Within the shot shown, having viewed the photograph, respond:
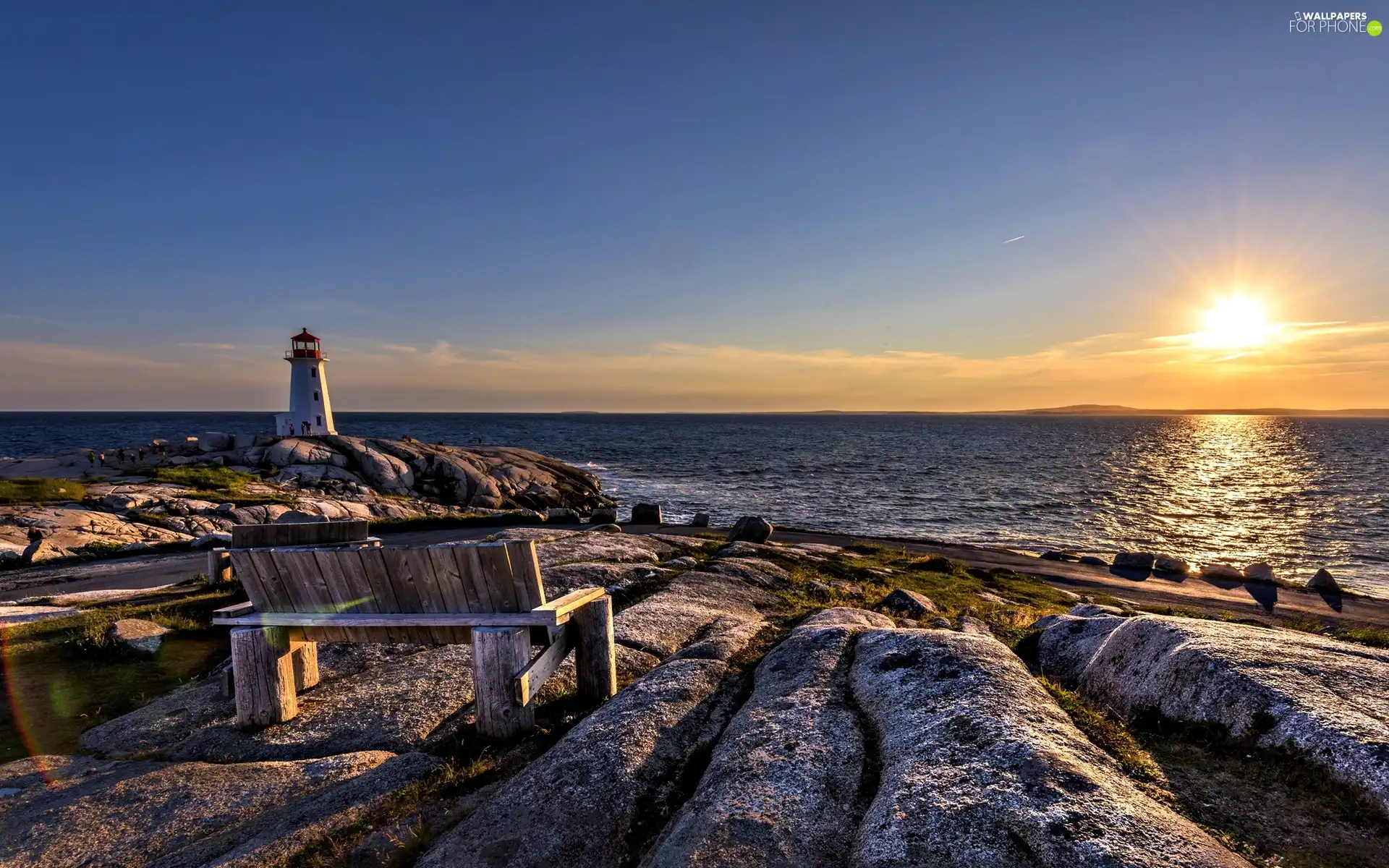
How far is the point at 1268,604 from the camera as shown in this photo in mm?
24438

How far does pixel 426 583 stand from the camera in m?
7.09

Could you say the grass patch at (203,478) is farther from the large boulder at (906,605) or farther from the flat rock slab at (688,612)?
the large boulder at (906,605)

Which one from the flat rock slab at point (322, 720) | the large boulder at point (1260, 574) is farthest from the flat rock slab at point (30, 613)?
the large boulder at point (1260, 574)

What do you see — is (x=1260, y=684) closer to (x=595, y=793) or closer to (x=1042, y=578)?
(x=595, y=793)

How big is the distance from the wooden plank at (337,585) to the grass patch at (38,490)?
110 feet

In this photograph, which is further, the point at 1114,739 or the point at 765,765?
the point at 1114,739

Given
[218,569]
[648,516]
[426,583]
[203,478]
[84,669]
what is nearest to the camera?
[426,583]

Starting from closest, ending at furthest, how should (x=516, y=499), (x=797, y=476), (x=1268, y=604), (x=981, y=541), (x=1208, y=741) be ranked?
(x=1208, y=741), (x=1268, y=604), (x=981, y=541), (x=516, y=499), (x=797, y=476)

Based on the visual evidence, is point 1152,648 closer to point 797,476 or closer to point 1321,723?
point 1321,723

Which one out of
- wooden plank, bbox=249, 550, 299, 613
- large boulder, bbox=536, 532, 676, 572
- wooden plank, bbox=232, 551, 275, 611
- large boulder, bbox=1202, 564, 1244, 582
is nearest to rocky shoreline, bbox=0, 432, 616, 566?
large boulder, bbox=536, 532, 676, 572

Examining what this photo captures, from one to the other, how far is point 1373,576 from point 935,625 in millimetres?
35713

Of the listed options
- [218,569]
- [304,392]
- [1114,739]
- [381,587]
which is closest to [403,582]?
[381,587]

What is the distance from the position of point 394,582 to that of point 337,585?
0.72 meters

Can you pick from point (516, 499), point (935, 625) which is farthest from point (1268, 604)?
point (516, 499)
